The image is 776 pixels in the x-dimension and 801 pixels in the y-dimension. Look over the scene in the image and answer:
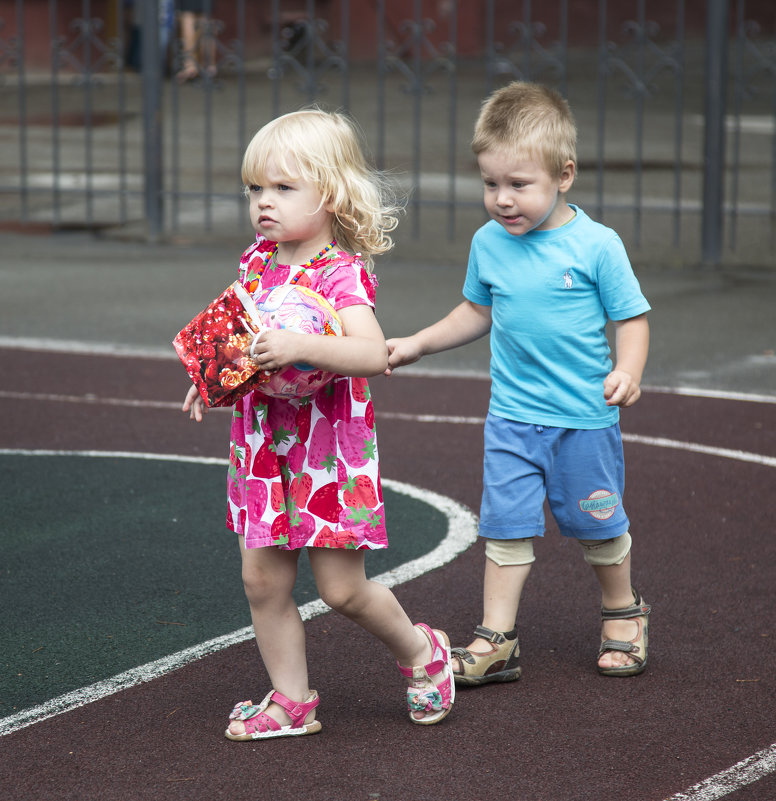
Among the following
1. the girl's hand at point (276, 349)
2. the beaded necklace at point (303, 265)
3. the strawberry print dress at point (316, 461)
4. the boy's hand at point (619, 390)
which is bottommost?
the strawberry print dress at point (316, 461)

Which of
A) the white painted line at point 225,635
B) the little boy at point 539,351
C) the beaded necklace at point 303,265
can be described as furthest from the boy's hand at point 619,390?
the white painted line at point 225,635

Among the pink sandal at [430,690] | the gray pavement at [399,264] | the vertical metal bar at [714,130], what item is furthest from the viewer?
the vertical metal bar at [714,130]

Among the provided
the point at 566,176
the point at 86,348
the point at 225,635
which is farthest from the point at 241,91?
the point at 566,176

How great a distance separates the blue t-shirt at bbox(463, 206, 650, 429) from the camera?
3.57m

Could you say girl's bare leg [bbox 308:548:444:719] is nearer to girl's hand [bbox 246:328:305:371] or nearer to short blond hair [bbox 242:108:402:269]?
girl's hand [bbox 246:328:305:371]

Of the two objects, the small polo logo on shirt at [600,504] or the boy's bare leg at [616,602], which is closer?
the small polo logo on shirt at [600,504]

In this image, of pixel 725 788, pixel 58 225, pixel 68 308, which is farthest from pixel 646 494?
pixel 58 225

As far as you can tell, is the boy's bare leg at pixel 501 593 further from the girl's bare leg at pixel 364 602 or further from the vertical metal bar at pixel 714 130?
the vertical metal bar at pixel 714 130

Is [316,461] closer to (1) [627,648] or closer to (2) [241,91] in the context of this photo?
(1) [627,648]

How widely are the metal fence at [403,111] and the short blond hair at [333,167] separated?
421 cm

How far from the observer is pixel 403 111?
22.1 meters

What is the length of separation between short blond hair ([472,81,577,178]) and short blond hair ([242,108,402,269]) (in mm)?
380

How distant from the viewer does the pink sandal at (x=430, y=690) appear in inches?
136

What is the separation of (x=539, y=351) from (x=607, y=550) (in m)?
0.62
